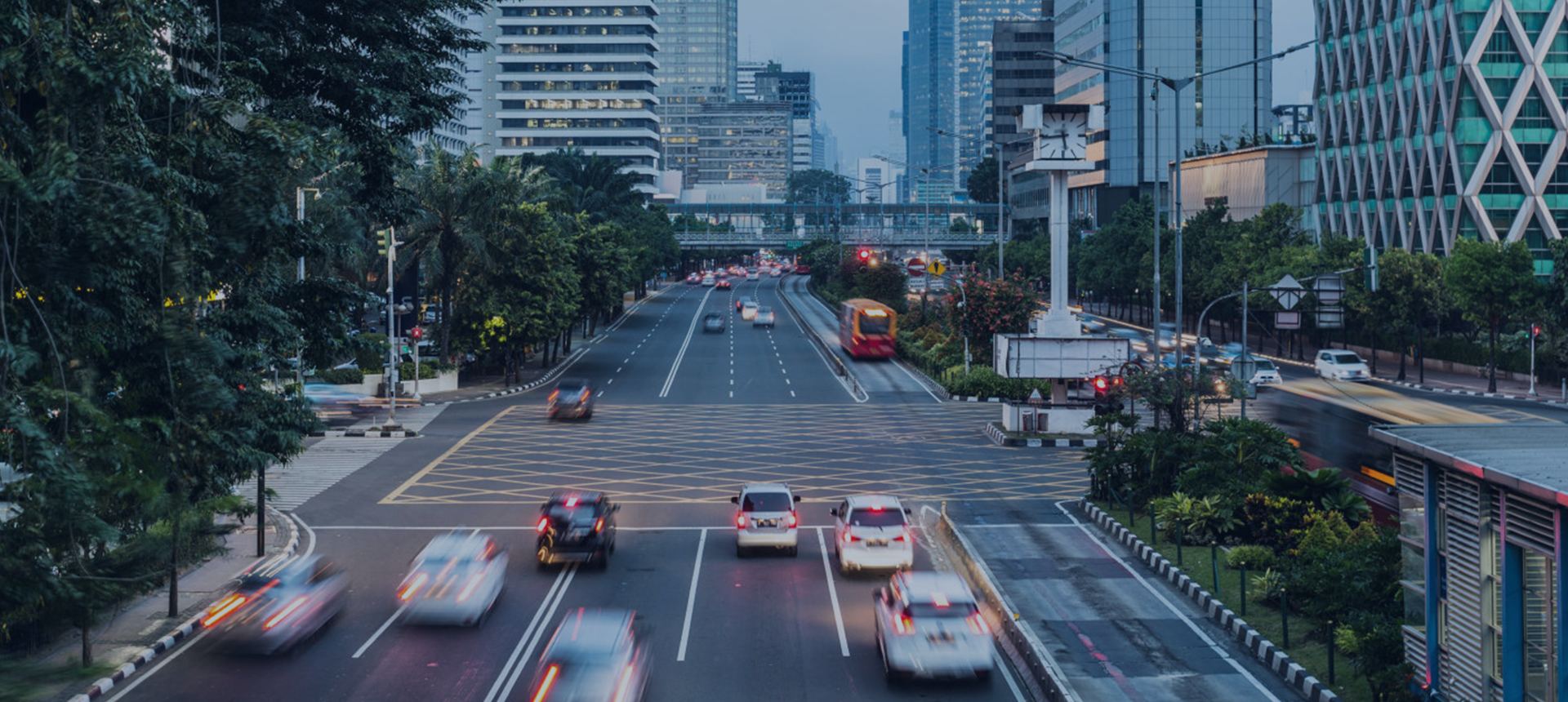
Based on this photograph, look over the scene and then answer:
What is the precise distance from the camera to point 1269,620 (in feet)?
69.1

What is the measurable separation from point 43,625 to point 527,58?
17903 centimetres

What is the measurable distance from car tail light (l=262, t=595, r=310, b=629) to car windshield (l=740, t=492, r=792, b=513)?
942cm

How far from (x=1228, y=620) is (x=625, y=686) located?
1074 centimetres

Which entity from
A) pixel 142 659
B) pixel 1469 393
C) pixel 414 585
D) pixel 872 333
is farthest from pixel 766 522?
pixel 872 333

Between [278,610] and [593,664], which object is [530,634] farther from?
[593,664]

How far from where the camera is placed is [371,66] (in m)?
26.1

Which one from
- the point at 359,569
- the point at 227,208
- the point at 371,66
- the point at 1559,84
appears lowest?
the point at 359,569

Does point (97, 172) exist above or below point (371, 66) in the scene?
below

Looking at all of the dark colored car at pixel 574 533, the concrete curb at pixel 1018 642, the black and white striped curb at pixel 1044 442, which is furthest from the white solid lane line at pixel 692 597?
the black and white striped curb at pixel 1044 442

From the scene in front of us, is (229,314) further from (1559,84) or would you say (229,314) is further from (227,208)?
(1559,84)

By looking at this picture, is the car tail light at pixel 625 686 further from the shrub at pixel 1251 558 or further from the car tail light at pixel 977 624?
the shrub at pixel 1251 558

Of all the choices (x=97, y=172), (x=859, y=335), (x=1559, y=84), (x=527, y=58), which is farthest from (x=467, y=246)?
(x=527, y=58)

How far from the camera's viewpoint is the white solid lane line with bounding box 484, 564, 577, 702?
17.6 metres

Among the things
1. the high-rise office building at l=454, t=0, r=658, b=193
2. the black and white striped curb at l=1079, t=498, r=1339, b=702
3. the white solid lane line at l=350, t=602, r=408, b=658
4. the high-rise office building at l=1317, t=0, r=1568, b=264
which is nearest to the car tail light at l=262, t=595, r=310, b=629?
the white solid lane line at l=350, t=602, r=408, b=658
